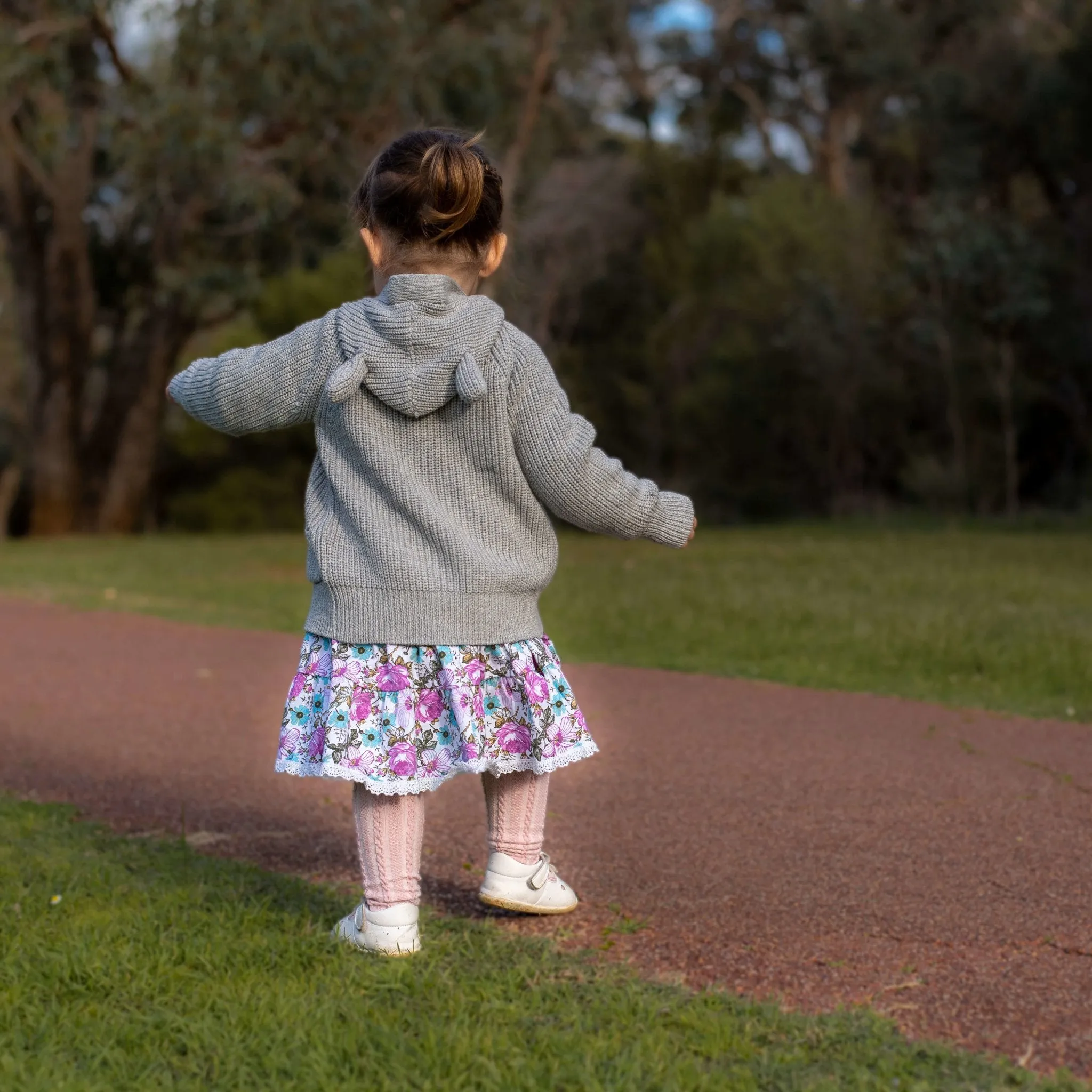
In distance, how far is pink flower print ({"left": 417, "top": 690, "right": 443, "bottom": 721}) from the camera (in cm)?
317

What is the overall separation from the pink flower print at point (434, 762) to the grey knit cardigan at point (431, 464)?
0.77 ft

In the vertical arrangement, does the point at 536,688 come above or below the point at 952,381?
below

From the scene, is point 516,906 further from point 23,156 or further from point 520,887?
point 23,156

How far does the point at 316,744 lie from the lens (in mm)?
3162

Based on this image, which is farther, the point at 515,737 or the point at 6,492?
the point at 6,492

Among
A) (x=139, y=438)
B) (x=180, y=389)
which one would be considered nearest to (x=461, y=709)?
(x=180, y=389)

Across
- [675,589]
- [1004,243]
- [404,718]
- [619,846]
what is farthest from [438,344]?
[1004,243]

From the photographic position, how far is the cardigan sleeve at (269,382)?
3219 millimetres

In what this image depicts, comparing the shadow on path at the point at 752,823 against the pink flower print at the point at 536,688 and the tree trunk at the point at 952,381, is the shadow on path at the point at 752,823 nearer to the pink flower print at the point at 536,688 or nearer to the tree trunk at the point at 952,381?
the pink flower print at the point at 536,688

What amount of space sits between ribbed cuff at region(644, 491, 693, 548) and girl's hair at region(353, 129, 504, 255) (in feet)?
2.22

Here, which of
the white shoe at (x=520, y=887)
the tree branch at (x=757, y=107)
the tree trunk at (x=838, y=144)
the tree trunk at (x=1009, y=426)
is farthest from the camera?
the tree branch at (x=757, y=107)

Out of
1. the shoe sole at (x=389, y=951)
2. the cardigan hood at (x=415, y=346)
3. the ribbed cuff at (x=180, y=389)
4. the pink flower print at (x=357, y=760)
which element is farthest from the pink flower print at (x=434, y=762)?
the ribbed cuff at (x=180, y=389)

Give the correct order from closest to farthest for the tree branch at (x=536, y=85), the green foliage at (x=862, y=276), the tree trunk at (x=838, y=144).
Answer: the tree branch at (x=536, y=85)
the green foliage at (x=862, y=276)
the tree trunk at (x=838, y=144)

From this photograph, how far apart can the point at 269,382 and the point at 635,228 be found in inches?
971
